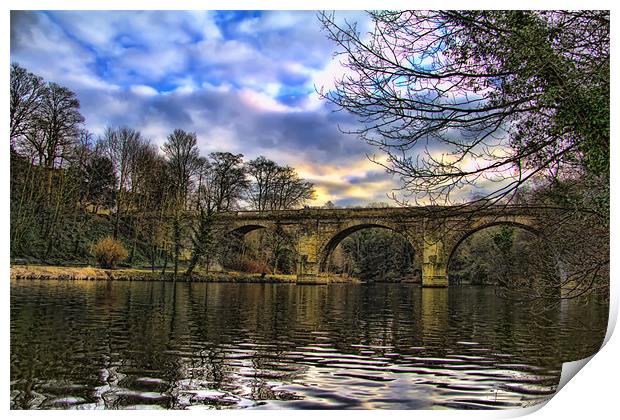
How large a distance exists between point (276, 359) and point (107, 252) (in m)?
19.3

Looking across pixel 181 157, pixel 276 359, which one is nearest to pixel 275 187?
pixel 181 157

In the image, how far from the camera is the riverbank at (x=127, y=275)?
1914 centimetres

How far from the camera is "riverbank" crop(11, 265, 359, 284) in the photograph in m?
19.1

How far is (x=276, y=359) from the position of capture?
19.8 feet

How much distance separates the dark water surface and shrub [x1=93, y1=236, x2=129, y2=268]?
13.0 meters

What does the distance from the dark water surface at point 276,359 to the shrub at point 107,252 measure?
513 inches

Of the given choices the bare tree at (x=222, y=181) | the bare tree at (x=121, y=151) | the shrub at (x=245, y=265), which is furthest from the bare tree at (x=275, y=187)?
the bare tree at (x=121, y=151)

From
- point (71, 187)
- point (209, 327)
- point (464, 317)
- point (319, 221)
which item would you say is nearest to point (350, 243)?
point (319, 221)

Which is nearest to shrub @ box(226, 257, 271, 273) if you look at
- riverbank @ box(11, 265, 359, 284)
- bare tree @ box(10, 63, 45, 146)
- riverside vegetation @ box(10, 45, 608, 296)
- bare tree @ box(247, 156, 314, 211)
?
riverside vegetation @ box(10, 45, 608, 296)

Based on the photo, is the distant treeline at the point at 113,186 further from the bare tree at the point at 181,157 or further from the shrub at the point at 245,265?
the shrub at the point at 245,265

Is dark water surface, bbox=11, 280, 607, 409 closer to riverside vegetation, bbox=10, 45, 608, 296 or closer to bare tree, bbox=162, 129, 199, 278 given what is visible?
riverside vegetation, bbox=10, 45, 608, 296
